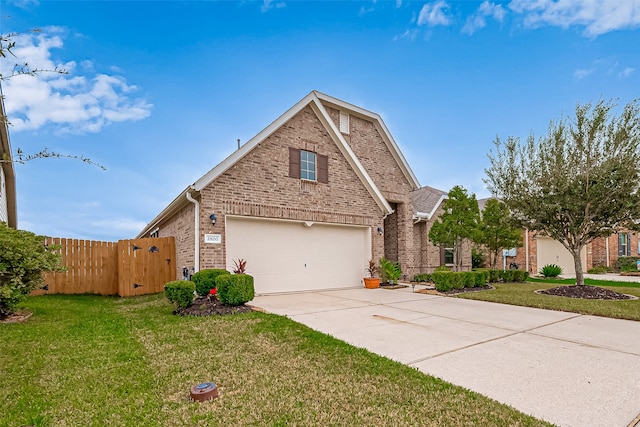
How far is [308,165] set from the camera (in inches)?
499

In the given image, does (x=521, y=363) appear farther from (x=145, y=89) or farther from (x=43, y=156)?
(x=145, y=89)

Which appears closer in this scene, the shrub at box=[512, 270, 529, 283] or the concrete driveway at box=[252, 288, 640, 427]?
the concrete driveway at box=[252, 288, 640, 427]

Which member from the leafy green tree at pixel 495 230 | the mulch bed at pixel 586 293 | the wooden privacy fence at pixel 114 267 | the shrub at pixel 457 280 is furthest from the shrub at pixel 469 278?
the wooden privacy fence at pixel 114 267

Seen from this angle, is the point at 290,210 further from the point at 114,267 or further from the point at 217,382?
the point at 217,382

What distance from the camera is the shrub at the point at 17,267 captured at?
7.01 metres

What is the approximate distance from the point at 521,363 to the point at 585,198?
31.9ft

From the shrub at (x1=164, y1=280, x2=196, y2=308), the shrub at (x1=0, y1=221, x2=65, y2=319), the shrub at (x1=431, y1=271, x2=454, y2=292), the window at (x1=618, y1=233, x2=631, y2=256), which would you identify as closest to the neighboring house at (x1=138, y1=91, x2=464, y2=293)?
the shrub at (x1=164, y1=280, x2=196, y2=308)

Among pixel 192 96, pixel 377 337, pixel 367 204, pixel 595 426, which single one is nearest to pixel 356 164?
pixel 367 204

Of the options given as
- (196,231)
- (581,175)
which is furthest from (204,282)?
(581,175)

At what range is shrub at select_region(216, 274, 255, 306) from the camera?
26.6 feet

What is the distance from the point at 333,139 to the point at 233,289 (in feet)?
24.2

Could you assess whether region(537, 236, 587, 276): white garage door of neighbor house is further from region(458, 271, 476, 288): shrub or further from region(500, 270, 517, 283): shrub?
region(458, 271, 476, 288): shrub

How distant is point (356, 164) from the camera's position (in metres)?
13.8

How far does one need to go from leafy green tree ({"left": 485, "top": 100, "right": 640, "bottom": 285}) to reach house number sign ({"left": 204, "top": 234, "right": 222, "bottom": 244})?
35.4 ft
